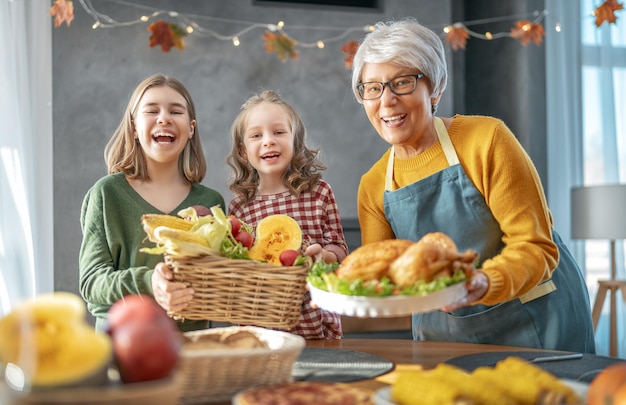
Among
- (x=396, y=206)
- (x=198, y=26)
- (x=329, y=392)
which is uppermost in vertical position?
(x=198, y=26)

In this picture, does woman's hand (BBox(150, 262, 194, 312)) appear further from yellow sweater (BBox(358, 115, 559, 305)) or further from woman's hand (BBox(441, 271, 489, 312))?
yellow sweater (BBox(358, 115, 559, 305))

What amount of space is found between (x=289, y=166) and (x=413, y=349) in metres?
0.96

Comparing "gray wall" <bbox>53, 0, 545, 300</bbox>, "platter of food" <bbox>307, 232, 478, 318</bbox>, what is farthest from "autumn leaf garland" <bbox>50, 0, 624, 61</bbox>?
"platter of food" <bbox>307, 232, 478, 318</bbox>

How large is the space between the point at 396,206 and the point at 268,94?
2.63 ft

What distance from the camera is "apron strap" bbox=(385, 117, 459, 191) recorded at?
7.52 ft

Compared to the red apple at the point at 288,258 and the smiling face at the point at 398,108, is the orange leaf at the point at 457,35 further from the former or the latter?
the red apple at the point at 288,258

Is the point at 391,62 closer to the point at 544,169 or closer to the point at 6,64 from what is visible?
the point at 6,64

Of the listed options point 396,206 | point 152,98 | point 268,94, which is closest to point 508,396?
point 396,206

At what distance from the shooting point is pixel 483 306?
2.26m

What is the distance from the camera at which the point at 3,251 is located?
4105 millimetres

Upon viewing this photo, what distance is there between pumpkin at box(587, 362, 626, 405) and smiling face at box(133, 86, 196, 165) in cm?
167

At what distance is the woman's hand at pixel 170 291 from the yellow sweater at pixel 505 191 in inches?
29.6

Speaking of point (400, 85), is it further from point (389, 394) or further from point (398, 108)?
point (389, 394)

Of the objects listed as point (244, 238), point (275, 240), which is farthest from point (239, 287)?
point (275, 240)
